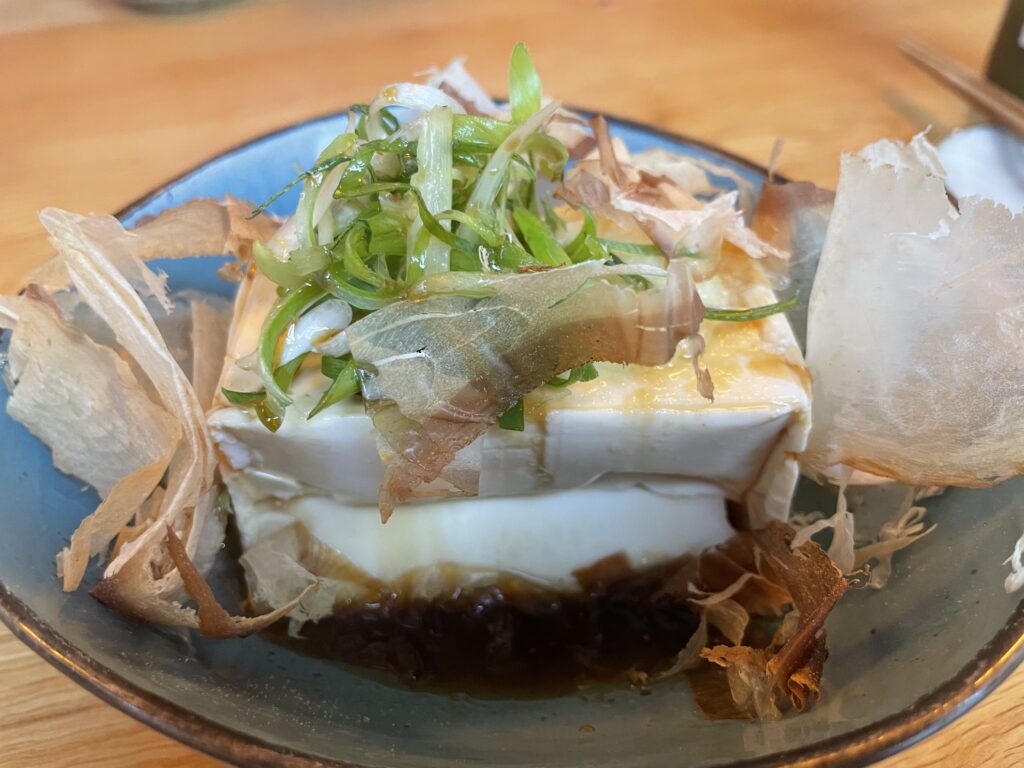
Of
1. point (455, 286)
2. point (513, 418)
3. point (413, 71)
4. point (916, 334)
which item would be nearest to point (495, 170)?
point (455, 286)

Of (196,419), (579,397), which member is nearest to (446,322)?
(579,397)

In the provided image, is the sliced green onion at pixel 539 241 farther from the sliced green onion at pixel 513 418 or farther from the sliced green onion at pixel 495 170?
the sliced green onion at pixel 513 418

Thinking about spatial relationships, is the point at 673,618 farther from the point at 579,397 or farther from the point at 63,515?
the point at 63,515

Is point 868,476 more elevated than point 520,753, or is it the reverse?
point 868,476

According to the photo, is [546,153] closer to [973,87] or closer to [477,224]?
[477,224]

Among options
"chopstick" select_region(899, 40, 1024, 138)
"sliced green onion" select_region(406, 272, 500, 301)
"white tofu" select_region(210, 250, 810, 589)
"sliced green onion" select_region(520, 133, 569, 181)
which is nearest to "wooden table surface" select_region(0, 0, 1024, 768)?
"chopstick" select_region(899, 40, 1024, 138)

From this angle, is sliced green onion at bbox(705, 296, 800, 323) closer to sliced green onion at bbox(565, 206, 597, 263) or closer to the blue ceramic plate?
sliced green onion at bbox(565, 206, 597, 263)
